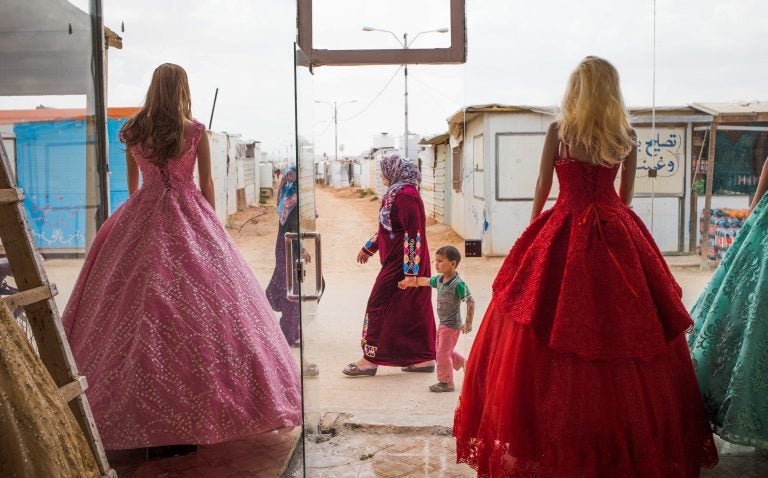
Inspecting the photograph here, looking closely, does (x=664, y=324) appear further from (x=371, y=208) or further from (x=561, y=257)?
(x=371, y=208)

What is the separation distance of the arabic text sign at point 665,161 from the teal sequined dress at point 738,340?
24.6 feet

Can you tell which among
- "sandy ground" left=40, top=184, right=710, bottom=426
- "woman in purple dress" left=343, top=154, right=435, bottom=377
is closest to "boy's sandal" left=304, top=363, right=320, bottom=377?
"sandy ground" left=40, top=184, right=710, bottom=426

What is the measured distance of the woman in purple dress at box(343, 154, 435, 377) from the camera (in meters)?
5.47

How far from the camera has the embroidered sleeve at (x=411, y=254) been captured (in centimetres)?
543

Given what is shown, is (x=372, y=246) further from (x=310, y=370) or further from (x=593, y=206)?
(x=593, y=206)

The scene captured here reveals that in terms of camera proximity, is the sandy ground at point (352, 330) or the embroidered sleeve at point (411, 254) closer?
the sandy ground at point (352, 330)

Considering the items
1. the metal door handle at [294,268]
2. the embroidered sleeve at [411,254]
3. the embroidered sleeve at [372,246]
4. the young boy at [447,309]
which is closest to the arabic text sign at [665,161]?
the embroidered sleeve at [372,246]

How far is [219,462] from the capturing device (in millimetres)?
3699

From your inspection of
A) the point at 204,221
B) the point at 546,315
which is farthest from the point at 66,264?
the point at 546,315

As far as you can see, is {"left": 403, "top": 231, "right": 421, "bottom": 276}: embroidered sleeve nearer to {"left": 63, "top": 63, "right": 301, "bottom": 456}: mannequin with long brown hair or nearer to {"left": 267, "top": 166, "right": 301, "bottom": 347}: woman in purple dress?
{"left": 267, "top": 166, "right": 301, "bottom": 347}: woman in purple dress

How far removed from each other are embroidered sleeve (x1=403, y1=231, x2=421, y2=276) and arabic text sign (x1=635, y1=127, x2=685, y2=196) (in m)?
6.23

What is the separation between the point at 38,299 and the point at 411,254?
344cm

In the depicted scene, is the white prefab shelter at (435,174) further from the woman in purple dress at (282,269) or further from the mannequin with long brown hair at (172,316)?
the mannequin with long brown hair at (172,316)

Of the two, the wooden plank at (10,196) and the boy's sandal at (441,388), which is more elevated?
the wooden plank at (10,196)
